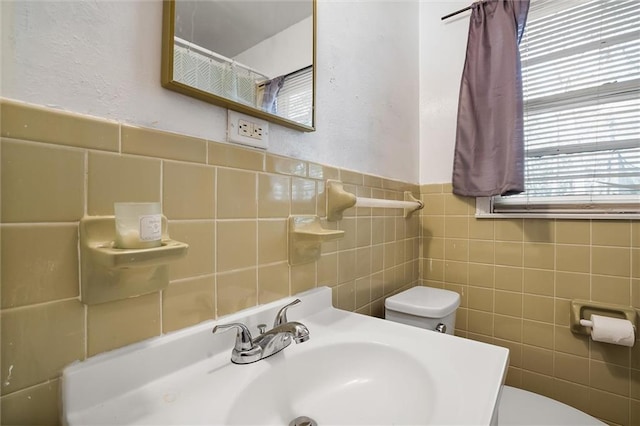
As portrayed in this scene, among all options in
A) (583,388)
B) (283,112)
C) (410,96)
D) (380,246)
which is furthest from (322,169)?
(583,388)

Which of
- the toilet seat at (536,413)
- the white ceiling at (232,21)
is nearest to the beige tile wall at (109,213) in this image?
the white ceiling at (232,21)

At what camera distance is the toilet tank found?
1.09 m

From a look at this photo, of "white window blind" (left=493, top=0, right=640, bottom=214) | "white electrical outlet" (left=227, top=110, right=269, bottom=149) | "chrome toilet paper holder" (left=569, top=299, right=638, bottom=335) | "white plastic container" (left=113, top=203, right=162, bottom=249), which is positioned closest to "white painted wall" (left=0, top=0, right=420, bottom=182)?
"white electrical outlet" (left=227, top=110, right=269, bottom=149)

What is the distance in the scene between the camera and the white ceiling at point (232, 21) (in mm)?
591

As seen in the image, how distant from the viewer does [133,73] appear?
0.52 metres

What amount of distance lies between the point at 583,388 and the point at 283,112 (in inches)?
62.8

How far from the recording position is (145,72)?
21.0 inches

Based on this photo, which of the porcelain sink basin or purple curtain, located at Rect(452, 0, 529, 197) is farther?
purple curtain, located at Rect(452, 0, 529, 197)

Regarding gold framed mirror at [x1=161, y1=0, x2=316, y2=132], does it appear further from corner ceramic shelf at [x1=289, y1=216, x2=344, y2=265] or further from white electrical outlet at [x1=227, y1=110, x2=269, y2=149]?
corner ceramic shelf at [x1=289, y1=216, x2=344, y2=265]

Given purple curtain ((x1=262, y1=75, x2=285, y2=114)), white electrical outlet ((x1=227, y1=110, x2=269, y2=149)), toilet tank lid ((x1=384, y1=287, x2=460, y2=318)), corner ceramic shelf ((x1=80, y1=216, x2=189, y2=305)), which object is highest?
purple curtain ((x1=262, y1=75, x2=285, y2=114))

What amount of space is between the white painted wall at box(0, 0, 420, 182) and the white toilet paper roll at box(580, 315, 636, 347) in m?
1.01

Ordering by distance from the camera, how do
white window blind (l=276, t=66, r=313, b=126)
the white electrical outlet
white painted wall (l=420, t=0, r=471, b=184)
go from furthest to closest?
white painted wall (l=420, t=0, r=471, b=184) < white window blind (l=276, t=66, r=313, b=126) < the white electrical outlet

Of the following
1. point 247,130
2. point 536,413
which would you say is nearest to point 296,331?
point 247,130

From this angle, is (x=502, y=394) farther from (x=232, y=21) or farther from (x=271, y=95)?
(x=232, y=21)
